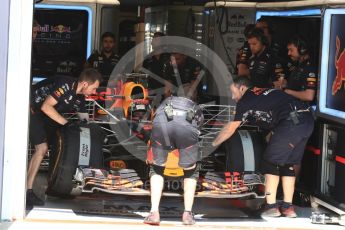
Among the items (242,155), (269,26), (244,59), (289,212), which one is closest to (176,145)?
(242,155)

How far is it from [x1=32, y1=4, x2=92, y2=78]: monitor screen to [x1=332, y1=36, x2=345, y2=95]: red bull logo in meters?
5.05

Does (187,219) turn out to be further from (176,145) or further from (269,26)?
(269,26)

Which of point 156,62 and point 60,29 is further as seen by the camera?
point 60,29

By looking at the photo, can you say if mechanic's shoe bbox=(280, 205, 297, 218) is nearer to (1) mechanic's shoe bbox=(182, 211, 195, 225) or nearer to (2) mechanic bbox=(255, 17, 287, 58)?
(1) mechanic's shoe bbox=(182, 211, 195, 225)

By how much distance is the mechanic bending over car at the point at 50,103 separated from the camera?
6.63m

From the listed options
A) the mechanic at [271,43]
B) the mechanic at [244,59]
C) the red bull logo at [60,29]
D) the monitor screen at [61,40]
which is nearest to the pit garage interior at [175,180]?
the mechanic at [271,43]

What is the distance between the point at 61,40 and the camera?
36.2 ft

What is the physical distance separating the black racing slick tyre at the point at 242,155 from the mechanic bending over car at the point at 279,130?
0.16 metres

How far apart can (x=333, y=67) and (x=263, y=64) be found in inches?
58.0

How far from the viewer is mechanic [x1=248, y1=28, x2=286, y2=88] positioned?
7.93 metres

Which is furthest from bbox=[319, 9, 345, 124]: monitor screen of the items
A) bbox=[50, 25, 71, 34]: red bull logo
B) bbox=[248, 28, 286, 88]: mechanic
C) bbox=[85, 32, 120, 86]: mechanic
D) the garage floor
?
bbox=[50, 25, 71, 34]: red bull logo

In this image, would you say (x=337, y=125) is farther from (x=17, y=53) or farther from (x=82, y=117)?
(x=17, y=53)

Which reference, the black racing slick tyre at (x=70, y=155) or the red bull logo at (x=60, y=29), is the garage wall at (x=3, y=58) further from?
the red bull logo at (x=60, y=29)

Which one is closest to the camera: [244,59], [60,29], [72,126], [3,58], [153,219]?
[3,58]
